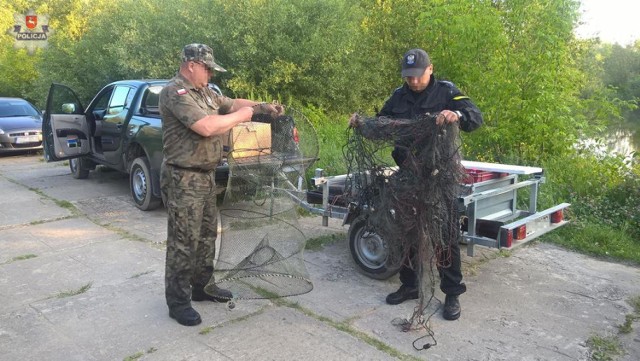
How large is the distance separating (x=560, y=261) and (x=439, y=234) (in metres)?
2.32

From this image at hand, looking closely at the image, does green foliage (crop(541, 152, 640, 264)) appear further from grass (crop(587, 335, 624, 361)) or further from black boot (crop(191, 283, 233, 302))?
black boot (crop(191, 283, 233, 302))

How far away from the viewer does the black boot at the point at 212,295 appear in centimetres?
445

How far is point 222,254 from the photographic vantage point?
4.57 metres

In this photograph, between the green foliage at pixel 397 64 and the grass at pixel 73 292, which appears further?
the green foliage at pixel 397 64

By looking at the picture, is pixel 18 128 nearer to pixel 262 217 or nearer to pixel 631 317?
pixel 262 217

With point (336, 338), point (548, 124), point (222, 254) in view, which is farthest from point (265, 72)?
point (336, 338)

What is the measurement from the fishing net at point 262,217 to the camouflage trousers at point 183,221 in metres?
0.32

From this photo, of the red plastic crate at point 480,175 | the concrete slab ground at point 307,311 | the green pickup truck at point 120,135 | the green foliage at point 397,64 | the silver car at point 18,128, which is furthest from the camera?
the silver car at point 18,128

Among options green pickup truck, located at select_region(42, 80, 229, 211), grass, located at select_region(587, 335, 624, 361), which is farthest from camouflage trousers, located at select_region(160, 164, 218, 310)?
grass, located at select_region(587, 335, 624, 361)

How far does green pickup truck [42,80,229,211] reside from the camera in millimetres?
7531

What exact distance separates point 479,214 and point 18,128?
13122mm

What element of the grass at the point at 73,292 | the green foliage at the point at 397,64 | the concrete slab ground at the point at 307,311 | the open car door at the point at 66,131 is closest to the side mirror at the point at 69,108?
the open car door at the point at 66,131

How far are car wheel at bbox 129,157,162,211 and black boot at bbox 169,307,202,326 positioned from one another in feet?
12.5

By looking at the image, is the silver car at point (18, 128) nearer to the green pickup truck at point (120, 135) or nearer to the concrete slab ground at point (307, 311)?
the green pickup truck at point (120, 135)
